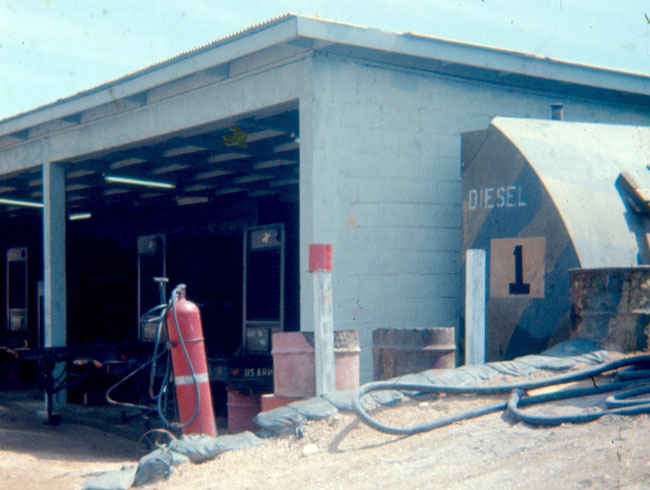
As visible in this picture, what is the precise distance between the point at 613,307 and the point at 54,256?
8829 millimetres

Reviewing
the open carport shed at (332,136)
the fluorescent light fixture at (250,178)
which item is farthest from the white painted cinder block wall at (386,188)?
the fluorescent light fixture at (250,178)

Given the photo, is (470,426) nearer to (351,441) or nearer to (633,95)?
(351,441)

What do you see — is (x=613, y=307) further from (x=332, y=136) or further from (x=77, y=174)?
(x=77, y=174)

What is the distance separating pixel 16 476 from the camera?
7.08 m

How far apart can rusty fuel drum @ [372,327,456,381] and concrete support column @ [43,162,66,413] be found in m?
7.26

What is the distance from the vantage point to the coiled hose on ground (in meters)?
4.34

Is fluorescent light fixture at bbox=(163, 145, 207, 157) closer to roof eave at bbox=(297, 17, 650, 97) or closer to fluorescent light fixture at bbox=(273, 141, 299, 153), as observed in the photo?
fluorescent light fixture at bbox=(273, 141, 299, 153)

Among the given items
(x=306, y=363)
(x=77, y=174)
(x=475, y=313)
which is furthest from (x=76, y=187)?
(x=475, y=313)

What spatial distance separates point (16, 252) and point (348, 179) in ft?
37.8

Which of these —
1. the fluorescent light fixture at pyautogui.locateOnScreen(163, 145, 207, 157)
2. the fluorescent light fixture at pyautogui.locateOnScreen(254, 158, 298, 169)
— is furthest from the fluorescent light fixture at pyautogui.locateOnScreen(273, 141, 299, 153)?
the fluorescent light fixture at pyautogui.locateOnScreen(163, 145, 207, 157)

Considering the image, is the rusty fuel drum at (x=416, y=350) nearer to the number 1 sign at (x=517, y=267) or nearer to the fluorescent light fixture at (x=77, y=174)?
the number 1 sign at (x=517, y=267)

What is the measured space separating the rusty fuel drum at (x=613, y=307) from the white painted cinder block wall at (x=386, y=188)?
2.50 meters

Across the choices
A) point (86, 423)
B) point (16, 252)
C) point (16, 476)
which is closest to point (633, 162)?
point (16, 476)

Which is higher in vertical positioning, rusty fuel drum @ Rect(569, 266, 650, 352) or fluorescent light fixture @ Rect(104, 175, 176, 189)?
fluorescent light fixture @ Rect(104, 175, 176, 189)
